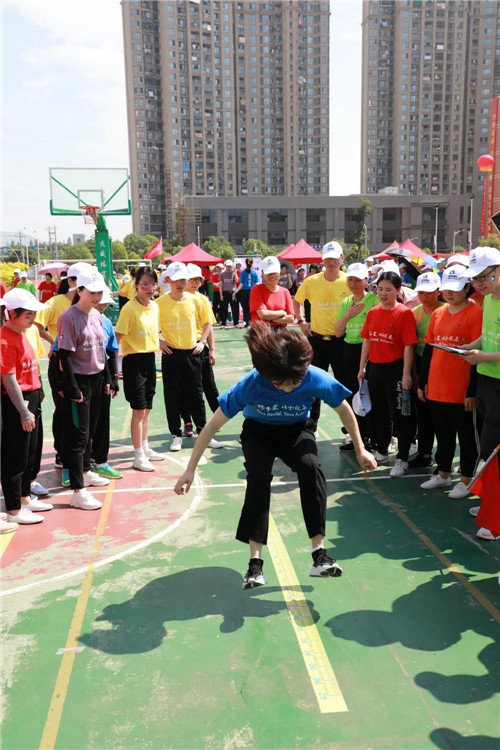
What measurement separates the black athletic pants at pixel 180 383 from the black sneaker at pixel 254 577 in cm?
333

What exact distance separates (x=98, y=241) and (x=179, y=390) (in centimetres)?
1031

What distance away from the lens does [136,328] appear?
5996 mm

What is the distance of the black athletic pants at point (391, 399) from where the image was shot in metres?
5.95

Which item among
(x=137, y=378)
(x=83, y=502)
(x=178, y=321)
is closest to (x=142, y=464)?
(x=137, y=378)

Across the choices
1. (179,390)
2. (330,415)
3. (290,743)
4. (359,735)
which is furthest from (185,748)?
(330,415)

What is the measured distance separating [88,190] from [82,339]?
18.0 metres

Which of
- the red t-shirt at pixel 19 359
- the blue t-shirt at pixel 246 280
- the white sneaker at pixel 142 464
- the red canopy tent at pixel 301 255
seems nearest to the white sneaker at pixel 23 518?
the red t-shirt at pixel 19 359

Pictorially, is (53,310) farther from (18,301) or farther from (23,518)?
(23,518)

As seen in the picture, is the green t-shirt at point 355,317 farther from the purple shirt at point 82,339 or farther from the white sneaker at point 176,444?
the purple shirt at point 82,339

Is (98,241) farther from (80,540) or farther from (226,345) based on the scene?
(80,540)

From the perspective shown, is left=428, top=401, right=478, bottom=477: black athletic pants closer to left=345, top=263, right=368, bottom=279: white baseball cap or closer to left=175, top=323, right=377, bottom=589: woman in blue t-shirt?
left=345, top=263, right=368, bottom=279: white baseball cap

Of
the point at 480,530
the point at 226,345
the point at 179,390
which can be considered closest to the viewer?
the point at 480,530

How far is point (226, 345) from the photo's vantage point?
15.9 m

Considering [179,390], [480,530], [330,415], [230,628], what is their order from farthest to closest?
[330,415]
[179,390]
[480,530]
[230,628]
